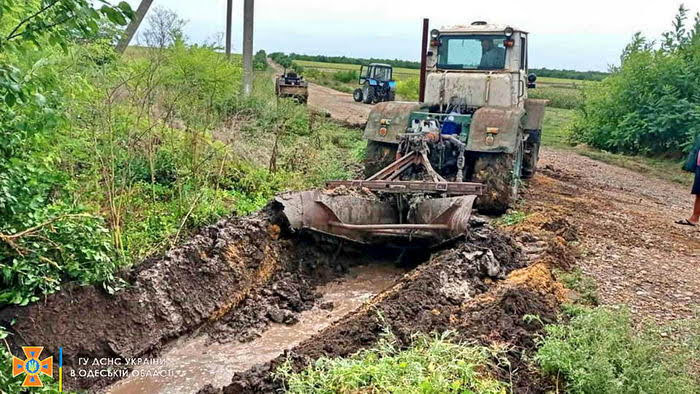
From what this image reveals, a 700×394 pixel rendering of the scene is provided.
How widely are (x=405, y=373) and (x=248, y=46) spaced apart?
43.5ft

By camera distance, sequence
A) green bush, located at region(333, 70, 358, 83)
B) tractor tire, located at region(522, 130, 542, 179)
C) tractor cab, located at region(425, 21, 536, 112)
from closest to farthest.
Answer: tractor cab, located at region(425, 21, 536, 112)
tractor tire, located at region(522, 130, 542, 179)
green bush, located at region(333, 70, 358, 83)

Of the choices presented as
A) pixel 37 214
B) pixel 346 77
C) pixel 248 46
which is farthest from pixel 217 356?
pixel 346 77

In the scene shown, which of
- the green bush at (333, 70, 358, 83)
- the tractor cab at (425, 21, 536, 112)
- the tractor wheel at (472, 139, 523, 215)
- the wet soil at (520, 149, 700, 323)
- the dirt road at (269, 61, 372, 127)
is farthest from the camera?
the green bush at (333, 70, 358, 83)

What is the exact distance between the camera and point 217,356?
502 centimetres

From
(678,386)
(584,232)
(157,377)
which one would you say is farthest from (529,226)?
(157,377)

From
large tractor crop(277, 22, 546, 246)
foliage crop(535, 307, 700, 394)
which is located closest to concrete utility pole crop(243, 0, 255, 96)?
large tractor crop(277, 22, 546, 246)

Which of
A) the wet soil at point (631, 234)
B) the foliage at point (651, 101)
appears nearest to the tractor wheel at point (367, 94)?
the foliage at point (651, 101)

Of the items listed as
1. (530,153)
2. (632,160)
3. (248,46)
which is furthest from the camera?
(632,160)

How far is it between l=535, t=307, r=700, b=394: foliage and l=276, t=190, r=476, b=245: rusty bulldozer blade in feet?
7.15

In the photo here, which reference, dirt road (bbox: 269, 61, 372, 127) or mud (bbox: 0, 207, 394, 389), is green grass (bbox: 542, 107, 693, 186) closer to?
dirt road (bbox: 269, 61, 372, 127)

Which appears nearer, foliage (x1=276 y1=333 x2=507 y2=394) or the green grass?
foliage (x1=276 y1=333 x2=507 y2=394)

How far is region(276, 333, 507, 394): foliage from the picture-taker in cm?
332

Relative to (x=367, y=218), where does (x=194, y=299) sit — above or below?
below

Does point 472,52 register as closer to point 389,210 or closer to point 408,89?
point 389,210
